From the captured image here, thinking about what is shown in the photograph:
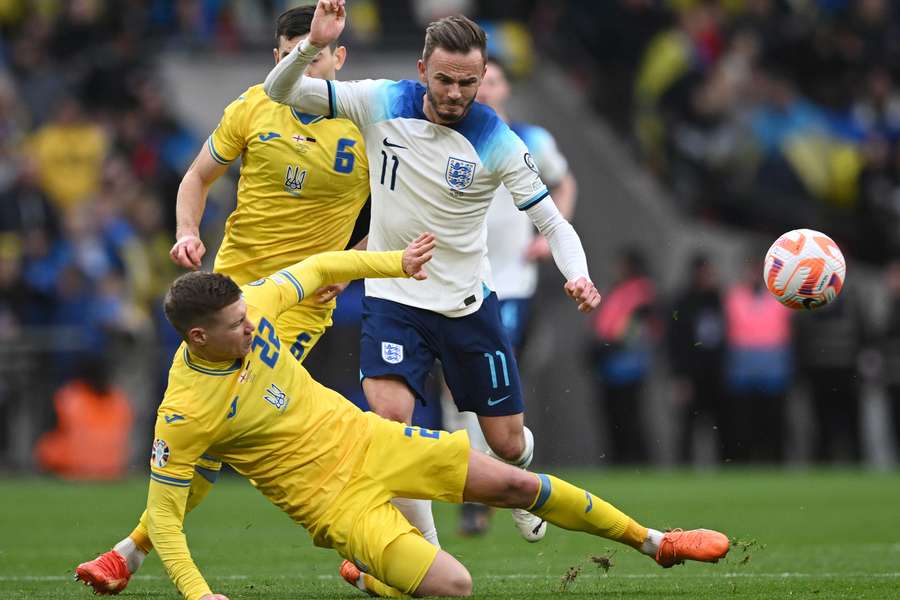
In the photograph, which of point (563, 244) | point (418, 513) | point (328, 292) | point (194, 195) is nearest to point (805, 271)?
point (563, 244)

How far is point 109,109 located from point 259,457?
1155cm

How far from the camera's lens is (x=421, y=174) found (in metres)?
7.39

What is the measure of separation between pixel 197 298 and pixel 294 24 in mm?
1860

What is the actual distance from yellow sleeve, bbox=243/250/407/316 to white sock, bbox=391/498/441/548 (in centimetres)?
112

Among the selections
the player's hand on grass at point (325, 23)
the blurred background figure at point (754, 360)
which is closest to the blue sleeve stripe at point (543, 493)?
the player's hand on grass at point (325, 23)

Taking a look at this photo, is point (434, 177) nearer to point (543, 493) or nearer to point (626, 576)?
point (543, 493)

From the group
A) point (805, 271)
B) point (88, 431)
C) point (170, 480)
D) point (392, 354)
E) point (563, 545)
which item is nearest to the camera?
point (170, 480)

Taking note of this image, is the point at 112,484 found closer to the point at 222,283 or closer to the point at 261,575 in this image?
the point at 261,575

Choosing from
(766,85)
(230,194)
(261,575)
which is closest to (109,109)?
(230,194)

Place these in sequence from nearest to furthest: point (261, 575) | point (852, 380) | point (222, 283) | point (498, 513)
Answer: point (222, 283)
point (261, 575)
point (498, 513)
point (852, 380)

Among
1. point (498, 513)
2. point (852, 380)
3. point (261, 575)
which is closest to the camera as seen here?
point (261, 575)

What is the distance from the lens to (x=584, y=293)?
6.97m

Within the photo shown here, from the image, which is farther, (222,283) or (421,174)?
(421,174)

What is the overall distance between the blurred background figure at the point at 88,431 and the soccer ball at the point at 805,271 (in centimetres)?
957
